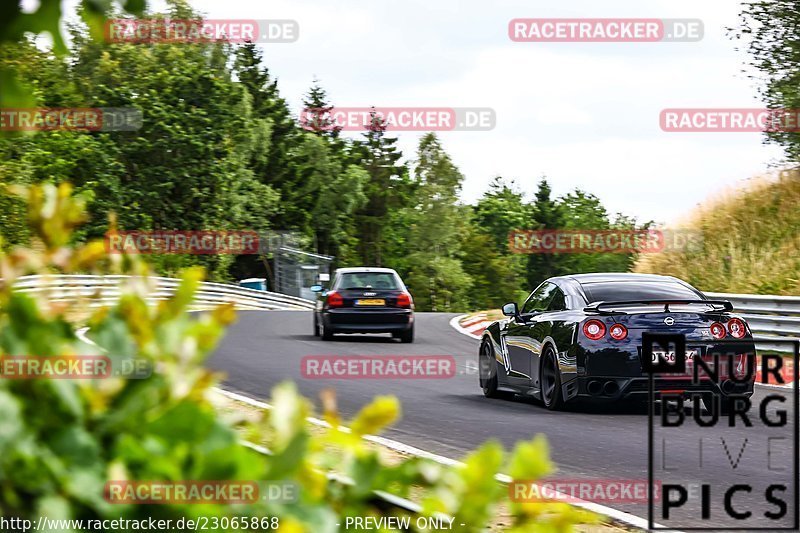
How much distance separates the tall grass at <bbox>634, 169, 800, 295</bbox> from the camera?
2480 cm

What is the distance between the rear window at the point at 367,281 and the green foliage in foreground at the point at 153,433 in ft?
70.4

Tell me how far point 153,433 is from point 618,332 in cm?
987

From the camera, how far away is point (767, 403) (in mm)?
12625

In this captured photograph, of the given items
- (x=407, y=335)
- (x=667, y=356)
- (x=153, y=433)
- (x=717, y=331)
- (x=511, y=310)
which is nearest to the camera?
(x=153, y=433)

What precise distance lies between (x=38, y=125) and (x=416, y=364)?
1556 cm

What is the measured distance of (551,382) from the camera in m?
12.1

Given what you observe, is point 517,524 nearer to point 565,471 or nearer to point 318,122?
point 565,471

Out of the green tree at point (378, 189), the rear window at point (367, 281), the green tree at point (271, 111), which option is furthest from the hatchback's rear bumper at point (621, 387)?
the green tree at point (378, 189)

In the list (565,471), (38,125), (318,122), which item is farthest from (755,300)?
(318,122)

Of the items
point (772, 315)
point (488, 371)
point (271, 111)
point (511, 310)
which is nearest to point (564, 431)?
point (511, 310)

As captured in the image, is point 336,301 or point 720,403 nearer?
point 720,403

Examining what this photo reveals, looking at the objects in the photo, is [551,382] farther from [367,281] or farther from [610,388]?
[367,281]

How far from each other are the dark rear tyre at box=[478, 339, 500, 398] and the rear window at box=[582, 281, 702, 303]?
2083 mm

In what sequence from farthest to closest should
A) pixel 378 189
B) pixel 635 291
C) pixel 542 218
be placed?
1. pixel 542 218
2. pixel 378 189
3. pixel 635 291
